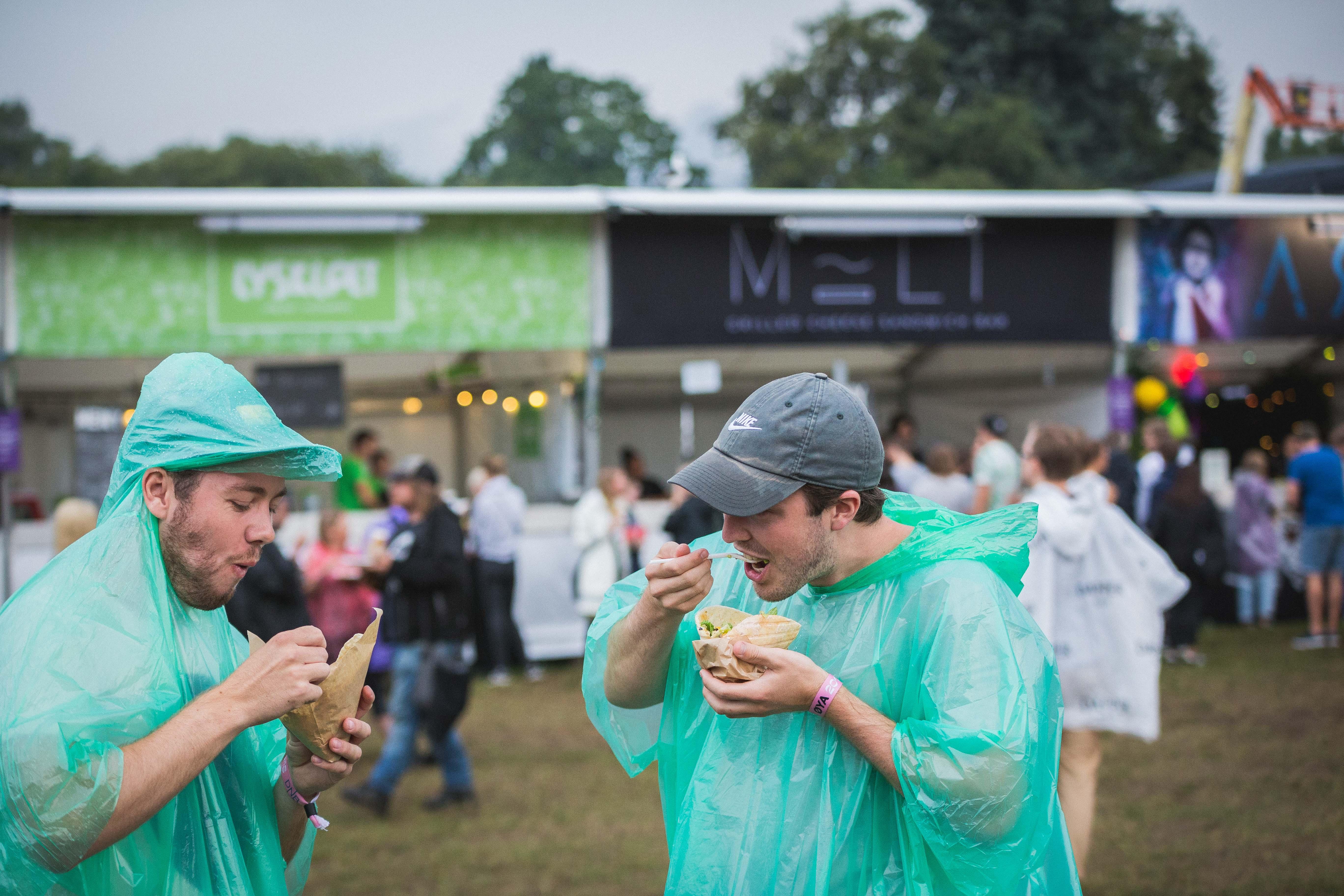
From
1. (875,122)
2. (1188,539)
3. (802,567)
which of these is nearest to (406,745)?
(802,567)

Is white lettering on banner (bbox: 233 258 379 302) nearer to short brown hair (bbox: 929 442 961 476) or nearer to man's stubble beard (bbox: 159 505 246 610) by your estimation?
short brown hair (bbox: 929 442 961 476)

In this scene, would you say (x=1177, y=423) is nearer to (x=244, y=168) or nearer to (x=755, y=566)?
(x=755, y=566)

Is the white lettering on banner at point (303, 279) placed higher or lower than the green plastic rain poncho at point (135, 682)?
higher

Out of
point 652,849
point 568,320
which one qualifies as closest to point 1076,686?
point 652,849

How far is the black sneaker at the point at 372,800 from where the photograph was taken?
532cm

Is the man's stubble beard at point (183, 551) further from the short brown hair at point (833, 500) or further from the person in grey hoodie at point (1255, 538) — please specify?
the person in grey hoodie at point (1255, 538)

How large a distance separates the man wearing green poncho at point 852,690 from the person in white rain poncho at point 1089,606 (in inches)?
87.4

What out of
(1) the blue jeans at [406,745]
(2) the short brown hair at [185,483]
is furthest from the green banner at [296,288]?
(2) the short brown hair at [185,483]

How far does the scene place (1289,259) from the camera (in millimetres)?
9656

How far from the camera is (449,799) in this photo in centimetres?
545

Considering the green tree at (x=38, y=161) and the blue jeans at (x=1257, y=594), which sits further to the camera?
the green tree at (x=38, y=161)

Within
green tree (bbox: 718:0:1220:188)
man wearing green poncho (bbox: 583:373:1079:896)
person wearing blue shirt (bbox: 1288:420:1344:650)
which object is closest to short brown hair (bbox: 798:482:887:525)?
man wearing green poncho (bbox: 583:373:1079:896)

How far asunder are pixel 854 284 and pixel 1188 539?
3824 mm

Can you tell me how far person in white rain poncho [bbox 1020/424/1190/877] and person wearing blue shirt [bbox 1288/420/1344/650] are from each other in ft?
19.0
